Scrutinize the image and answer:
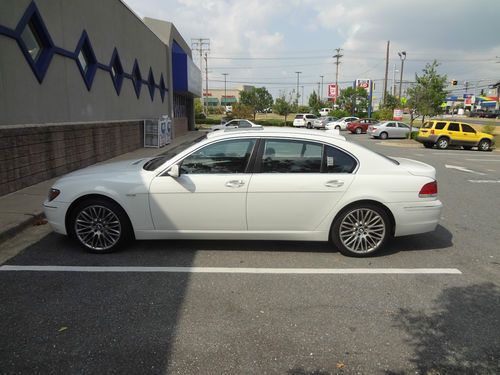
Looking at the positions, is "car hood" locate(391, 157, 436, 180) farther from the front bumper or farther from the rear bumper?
the front bumper

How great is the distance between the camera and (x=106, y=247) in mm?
4699

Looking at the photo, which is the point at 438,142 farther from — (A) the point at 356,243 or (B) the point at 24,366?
(B) the point at 24,366

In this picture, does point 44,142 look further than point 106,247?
Yes

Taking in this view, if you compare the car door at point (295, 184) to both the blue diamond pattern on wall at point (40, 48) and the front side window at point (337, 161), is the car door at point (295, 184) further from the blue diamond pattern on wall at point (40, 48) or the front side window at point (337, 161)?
the blue diamond pattern on wall at point (40, 48)

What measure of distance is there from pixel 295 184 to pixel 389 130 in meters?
29.1

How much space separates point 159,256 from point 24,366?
83.4 inches

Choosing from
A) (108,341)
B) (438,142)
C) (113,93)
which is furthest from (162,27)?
(108,341)

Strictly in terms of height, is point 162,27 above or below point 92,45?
above

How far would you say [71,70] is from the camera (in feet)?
35.0

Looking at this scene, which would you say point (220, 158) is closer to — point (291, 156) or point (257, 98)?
point (291, 156)

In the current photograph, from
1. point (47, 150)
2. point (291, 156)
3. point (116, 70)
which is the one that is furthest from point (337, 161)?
point (116, 70)

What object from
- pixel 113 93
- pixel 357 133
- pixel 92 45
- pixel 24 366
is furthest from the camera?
pixel 357 133

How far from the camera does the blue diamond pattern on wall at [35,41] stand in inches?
323

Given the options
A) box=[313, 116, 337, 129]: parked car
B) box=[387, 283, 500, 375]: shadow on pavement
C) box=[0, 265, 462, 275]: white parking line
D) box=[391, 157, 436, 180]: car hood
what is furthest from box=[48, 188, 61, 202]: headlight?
box=[313, 116, 337, 129]: parked car
